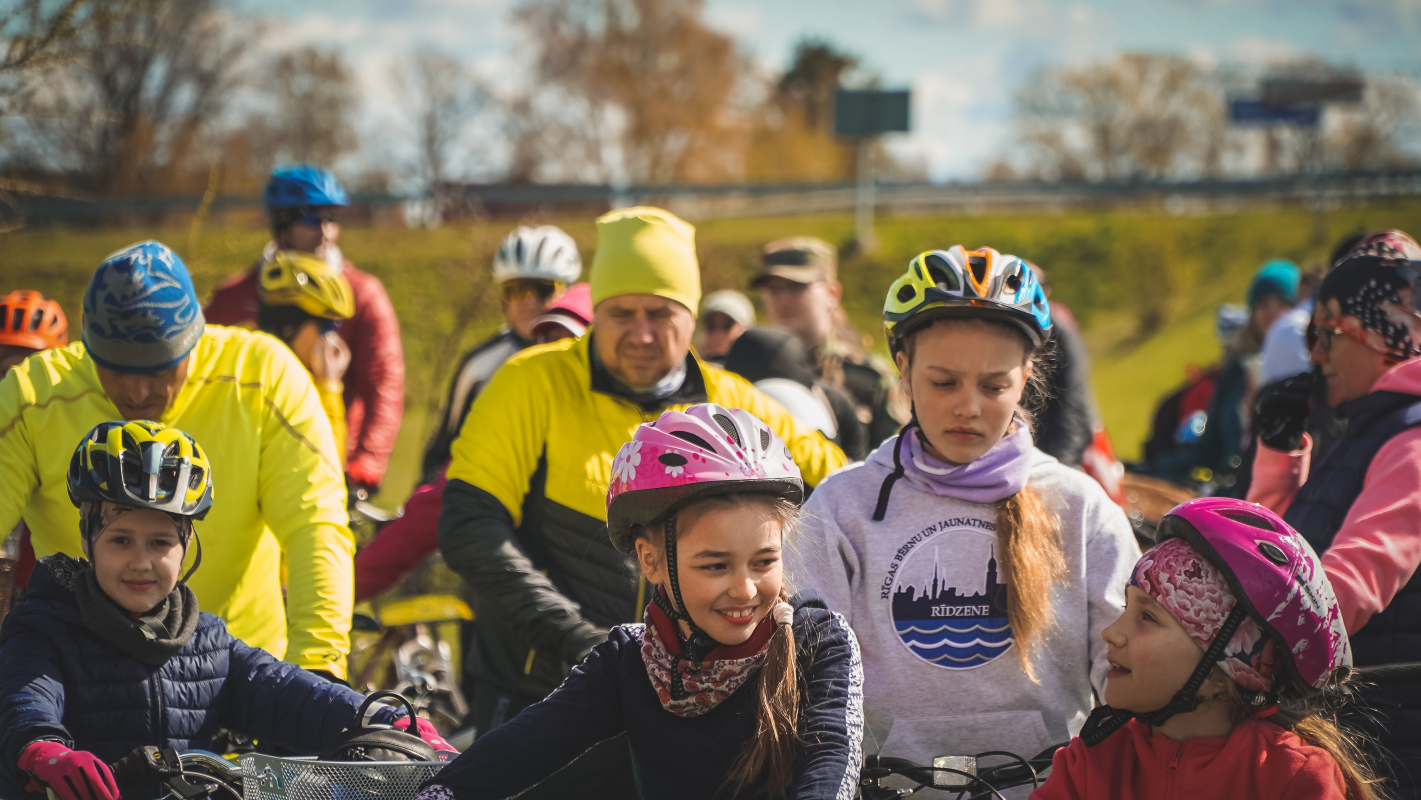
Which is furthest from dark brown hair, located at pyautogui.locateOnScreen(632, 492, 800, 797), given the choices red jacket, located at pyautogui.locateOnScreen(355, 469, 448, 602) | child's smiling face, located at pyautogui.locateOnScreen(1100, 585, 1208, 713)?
red jacket, located at pyautogui.locateOnScreen(355, 469, 448, 602)

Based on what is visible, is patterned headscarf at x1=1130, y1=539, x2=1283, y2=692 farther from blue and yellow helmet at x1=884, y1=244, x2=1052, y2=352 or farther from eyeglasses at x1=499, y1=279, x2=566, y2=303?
eyeglasses at x1=499, y1=279, x2=566, y2=303

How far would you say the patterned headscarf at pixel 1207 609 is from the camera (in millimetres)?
2490

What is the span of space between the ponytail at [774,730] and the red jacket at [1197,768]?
0.63m

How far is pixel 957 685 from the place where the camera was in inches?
118

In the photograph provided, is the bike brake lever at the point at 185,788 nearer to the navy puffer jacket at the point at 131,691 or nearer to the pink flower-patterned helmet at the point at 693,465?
the navy puffer jacket at the point at 131,691

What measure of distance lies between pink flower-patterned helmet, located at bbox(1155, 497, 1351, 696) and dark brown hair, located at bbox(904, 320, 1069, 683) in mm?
512

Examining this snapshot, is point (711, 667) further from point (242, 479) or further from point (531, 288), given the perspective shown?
point (531, 288)

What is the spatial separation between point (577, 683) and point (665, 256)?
1.77 metres

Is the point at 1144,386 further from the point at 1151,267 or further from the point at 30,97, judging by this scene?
the point at 30,97

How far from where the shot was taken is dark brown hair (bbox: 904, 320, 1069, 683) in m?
2.96

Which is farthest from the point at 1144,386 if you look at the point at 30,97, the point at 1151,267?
the point at 30,97

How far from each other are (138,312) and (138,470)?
0.54 m

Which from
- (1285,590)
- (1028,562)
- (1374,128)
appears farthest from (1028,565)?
(1374,128)

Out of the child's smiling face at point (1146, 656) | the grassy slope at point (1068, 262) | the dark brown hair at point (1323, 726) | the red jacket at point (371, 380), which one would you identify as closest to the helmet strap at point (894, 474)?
the child's smiling face at point (1146, 656)
